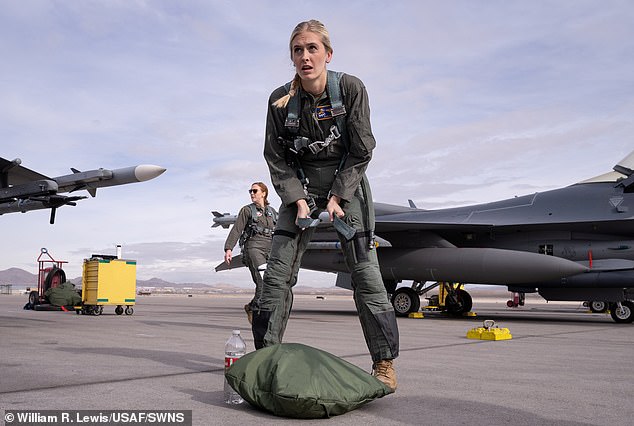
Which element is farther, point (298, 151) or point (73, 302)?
point (73, 302)

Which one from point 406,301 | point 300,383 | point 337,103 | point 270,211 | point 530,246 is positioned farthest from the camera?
point 406,301

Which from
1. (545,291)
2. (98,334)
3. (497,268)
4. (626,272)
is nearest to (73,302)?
(98,334)

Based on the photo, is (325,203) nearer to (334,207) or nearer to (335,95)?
(334,207)

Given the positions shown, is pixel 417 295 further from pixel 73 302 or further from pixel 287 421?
pixel 287 421

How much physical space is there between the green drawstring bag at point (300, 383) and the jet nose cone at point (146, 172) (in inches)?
320

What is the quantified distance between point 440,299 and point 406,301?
2.86m

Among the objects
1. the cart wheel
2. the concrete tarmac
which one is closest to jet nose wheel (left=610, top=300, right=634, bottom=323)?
the concrete tarmac

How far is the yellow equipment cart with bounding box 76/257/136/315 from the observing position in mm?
13414

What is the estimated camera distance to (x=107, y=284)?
13516mm

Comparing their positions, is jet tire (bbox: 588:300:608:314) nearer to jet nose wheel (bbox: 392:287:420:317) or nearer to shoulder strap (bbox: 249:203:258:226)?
jet nose wheel (bbox: 392:287:420:317)

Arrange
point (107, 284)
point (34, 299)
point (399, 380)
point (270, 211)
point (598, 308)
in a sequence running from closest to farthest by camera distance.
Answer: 1. point (399, 380)
2. point (270, 211)
3. point (107, 284)
4. point (34, 299)
5. point (598, 308)

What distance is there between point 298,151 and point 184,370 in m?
1.86

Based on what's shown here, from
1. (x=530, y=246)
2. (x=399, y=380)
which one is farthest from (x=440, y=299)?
(x=399, y=380)

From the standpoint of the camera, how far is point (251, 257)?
777cm
